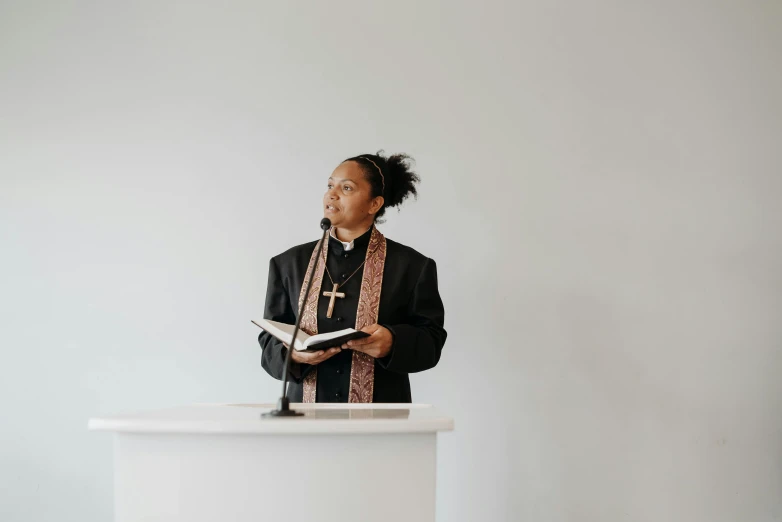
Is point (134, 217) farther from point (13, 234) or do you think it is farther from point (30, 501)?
point (30, 501)

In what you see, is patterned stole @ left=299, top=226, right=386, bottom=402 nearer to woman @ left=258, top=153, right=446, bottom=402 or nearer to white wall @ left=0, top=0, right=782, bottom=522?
woman @ left=258, top=153, right=446, bottom=402

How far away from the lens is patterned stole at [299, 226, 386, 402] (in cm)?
258

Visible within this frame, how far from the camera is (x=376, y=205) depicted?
2.87m

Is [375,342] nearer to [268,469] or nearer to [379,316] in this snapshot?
[379,316]

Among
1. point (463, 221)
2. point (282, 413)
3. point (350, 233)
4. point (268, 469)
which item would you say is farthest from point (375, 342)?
point (463, 221)

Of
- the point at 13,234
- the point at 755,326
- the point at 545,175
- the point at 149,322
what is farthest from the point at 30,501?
the point at 755,326

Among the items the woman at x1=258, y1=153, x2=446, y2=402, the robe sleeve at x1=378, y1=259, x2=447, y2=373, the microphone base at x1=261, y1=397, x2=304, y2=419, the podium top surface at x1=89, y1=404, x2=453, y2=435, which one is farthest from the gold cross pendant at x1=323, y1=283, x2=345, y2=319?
the podium top surface at x1=89, y1=404, x2=453, y2=435

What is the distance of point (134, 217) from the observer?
138 inches

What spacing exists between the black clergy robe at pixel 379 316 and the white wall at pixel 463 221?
681 millimetres

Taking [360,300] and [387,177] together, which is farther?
[387,177]

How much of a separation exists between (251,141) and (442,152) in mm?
927

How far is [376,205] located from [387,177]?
14 centimetres

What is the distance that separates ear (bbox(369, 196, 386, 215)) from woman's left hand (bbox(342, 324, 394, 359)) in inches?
23.6

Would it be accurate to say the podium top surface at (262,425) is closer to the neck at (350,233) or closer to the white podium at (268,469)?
the white podium at (268,469)
